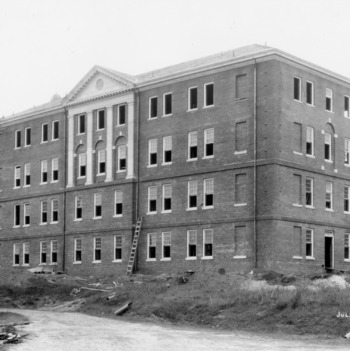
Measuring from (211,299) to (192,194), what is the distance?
59.7 ft

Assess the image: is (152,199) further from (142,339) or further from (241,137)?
(142,339)

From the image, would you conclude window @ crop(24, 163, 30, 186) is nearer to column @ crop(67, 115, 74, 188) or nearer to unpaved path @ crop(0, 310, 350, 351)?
column @ crop(67, 115, 74, 188)

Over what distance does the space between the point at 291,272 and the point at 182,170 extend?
1036cm

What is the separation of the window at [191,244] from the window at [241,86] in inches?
366

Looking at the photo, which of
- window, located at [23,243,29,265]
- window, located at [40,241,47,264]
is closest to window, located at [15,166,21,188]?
window, located at [23,243,29,265]

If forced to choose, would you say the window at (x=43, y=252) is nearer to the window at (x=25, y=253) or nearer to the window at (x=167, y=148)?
the window at (x=25, y=253)

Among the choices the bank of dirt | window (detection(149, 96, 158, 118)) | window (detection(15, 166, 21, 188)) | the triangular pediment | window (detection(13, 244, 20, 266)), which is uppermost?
the triangular pediment

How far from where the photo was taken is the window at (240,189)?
5119cm

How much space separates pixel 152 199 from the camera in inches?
2233

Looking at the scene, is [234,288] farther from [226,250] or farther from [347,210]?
[347,210]

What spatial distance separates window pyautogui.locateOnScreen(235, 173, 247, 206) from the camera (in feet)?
168

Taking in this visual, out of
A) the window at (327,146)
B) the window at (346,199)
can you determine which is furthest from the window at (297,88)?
the window at (346,199)

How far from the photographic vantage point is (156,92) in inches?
2238

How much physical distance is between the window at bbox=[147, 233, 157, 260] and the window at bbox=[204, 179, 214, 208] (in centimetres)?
495
